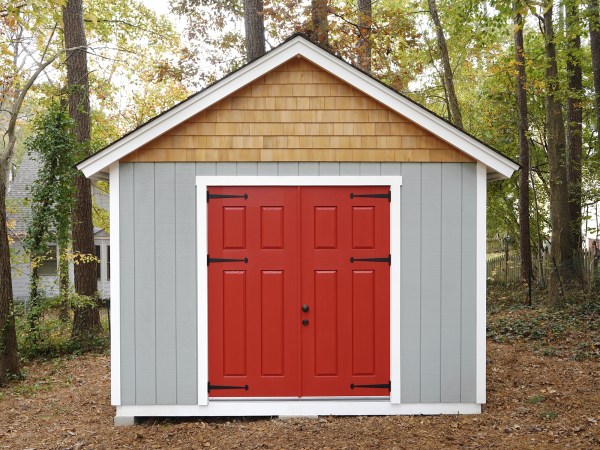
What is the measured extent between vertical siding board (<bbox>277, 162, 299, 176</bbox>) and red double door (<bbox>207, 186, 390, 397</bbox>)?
0.63 ft

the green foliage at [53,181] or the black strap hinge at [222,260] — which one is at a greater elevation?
the green foliage at [53,181]

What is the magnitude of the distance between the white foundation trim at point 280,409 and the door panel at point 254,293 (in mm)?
131

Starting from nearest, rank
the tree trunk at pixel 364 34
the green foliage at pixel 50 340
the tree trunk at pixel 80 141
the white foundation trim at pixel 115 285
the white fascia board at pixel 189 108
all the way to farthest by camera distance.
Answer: the white fascia board at pixel 189 108
the white foundation trim at pixel 115 285
the green foliage at pixel 50 340
the tree trunk at pixel 80 141
the tree trunk at pixel 364 34

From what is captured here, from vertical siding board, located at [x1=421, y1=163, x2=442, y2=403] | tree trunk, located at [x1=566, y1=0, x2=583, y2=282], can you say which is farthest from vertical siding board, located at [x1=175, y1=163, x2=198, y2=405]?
tree trunk, located at [x1=566, y1=0, x2=583, y2=282]

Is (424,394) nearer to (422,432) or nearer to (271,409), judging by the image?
(422,432)

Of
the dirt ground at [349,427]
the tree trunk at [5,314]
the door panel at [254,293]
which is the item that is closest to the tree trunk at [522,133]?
the dirt ground at [349,427]

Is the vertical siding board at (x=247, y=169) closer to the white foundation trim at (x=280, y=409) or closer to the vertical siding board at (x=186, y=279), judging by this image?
the vertical siding board at (x=186, y=279)

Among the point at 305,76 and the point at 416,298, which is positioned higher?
the point at 305,76

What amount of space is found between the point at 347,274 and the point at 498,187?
15272 mm

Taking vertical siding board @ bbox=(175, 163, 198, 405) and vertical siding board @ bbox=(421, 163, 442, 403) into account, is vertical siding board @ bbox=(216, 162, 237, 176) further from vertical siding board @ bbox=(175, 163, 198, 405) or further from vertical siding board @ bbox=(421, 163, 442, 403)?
vertical siding board @ bbox=(421, 163, 442, 403)

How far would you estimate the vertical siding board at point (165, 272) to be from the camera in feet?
23.5

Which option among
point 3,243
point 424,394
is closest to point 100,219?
point 3,243

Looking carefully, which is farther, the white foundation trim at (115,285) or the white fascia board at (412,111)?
the white foundation trim at (115,285)

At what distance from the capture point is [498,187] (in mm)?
20953
